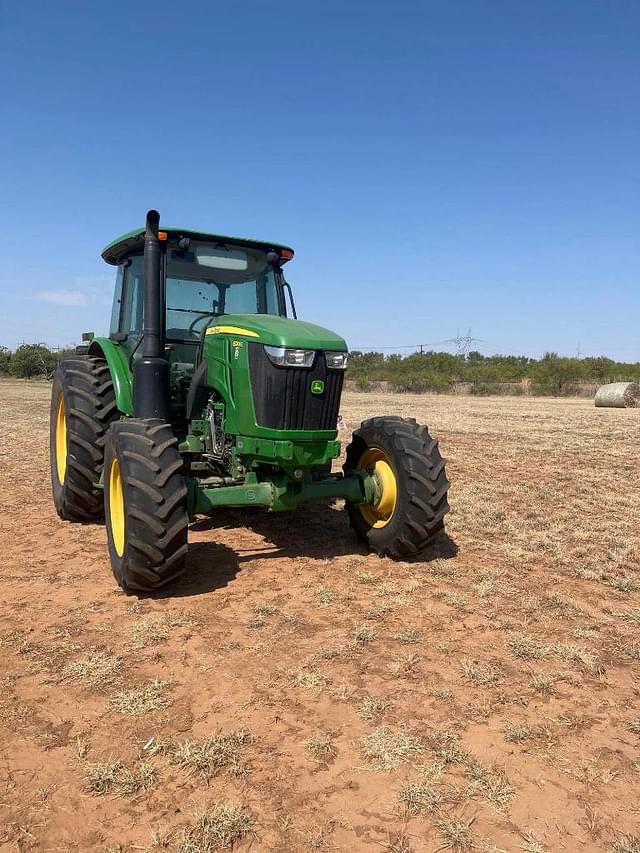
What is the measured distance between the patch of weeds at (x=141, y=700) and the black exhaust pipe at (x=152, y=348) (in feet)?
7.39

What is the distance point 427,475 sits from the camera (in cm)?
477

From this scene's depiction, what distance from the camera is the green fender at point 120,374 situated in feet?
17.5

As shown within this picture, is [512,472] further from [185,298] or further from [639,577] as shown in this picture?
[185,298]

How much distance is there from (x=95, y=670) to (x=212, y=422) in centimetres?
229

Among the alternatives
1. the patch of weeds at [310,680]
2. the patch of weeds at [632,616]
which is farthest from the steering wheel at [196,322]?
the patch of weeds at [632,616]

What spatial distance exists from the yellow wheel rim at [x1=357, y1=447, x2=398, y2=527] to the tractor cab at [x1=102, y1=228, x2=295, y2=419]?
1.46m

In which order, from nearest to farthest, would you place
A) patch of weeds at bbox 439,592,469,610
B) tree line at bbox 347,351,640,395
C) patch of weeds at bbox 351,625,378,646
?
1. patch of weeds at bbox 351,625,378,646
2. patch of weeds at bbox 439,592,469,610
3. tree line at bbox 347,351,640,395

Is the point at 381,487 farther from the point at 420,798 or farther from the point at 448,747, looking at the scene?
the point at 420,798

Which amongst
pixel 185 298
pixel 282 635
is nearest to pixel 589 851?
pixel 282 635

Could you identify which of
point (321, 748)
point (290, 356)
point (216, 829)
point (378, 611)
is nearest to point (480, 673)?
point (378, 611)

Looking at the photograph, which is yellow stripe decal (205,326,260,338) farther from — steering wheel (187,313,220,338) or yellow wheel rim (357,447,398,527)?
yellow wheel rim (357,447,398,527)

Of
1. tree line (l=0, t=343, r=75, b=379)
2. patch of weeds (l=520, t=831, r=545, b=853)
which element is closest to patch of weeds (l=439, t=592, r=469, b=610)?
patch of weeds (l=520, t=831, r=545, b=853)

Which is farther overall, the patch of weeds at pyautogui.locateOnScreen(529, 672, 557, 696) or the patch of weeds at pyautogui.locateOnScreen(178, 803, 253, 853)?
the patch of weeds at pyautogui.locateOnScreen(529, 672, 557, 696)

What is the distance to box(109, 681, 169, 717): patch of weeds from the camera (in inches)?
111
